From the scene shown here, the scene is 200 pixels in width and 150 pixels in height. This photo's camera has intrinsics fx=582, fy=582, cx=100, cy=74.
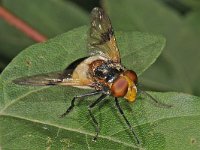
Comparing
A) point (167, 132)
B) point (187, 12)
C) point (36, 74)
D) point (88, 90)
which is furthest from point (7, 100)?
point (187, 12)

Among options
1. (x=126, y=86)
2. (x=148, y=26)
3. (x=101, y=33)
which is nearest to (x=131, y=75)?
(x=126, y=86)

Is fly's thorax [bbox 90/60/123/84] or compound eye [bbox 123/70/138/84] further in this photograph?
fly's thorax [bbox 90/60/123/84]

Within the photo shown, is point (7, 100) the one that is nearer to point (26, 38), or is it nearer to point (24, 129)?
point (24, 129)

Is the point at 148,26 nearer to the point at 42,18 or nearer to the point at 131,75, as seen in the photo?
the point at 42,18

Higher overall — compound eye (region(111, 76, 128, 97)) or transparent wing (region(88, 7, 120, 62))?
transparent wing (region(88, 7, 120, 62))

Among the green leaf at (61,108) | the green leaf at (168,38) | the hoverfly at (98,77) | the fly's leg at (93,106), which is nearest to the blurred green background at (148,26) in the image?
the green leaf at (168,38)

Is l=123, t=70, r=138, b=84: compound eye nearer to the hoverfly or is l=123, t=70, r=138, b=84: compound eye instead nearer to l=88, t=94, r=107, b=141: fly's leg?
the hoverfly

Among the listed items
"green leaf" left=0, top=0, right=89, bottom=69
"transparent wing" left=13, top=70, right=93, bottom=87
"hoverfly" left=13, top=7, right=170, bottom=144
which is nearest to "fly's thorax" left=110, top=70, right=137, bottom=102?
"hoverfly" left=13, top=7, right=170, bottom=144
